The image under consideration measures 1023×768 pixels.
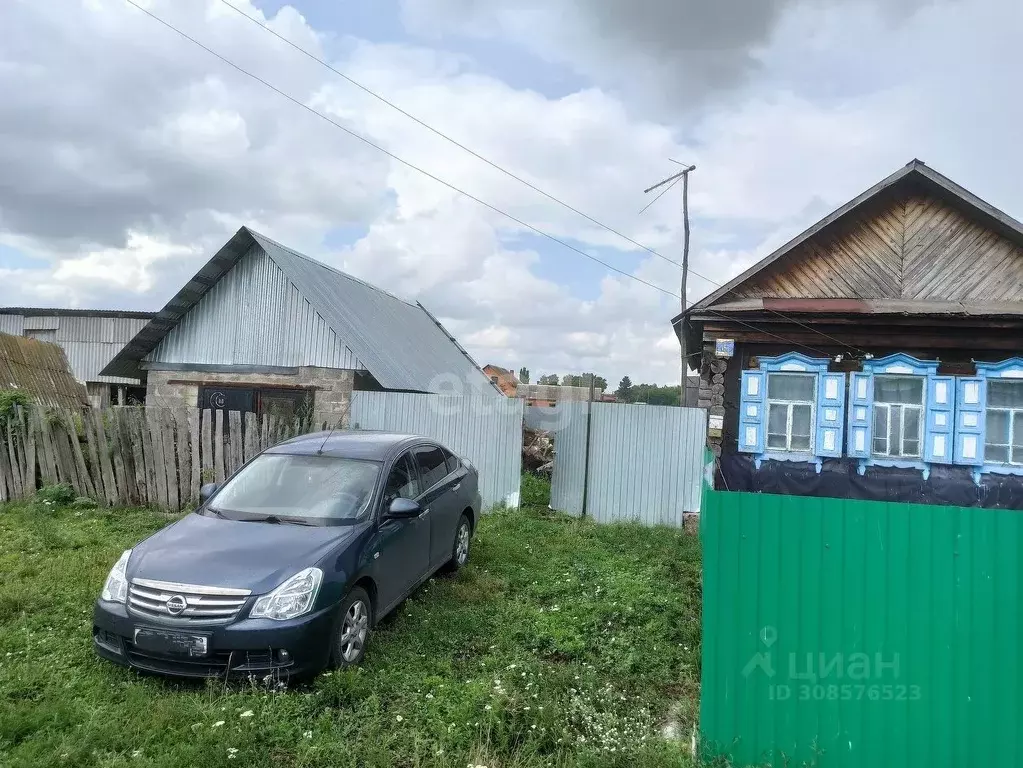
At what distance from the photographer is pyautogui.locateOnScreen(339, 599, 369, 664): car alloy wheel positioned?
14.6 ft

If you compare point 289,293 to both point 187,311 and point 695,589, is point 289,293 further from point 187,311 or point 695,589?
point 695,589

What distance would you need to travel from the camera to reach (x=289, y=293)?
12.3 metres

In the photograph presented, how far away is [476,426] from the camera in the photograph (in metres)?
10.3

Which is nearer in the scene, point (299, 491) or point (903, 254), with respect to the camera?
point (299, 491)

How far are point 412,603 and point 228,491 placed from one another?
182cm

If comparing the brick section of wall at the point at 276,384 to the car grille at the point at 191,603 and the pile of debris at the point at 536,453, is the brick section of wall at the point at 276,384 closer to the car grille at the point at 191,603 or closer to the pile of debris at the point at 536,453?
the pile of debris at the point at 536,453

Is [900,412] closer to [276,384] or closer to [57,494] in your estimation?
[276,384]

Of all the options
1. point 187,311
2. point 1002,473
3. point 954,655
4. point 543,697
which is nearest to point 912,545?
point 954,655

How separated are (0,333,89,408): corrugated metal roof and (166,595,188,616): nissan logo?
11.4 meters

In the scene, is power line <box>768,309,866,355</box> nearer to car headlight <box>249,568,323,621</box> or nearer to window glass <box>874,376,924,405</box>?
window glass <box>874,376,924,405</box>

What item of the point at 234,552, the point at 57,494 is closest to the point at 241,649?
the point at 234,552

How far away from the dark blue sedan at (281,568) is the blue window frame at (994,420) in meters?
7.96

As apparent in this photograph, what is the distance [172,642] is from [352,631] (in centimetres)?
111

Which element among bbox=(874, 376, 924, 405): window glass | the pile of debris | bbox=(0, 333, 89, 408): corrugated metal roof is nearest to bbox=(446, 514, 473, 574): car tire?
the pile of debris
